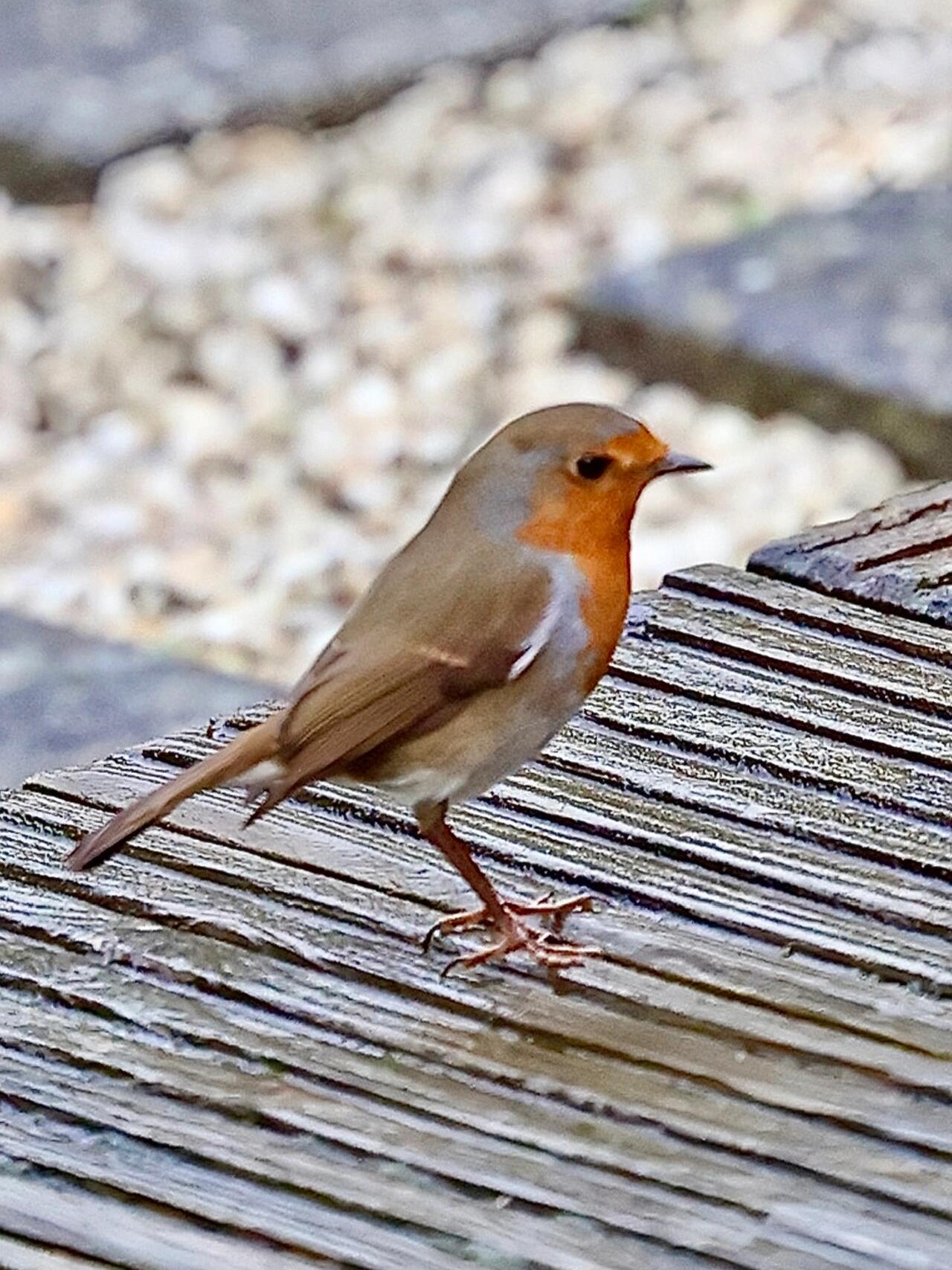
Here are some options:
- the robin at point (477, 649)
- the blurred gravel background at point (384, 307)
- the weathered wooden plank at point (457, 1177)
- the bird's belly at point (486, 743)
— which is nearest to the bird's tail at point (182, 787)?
the robin at point (477, 649)

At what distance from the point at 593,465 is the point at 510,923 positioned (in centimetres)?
51

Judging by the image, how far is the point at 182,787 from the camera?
7.06 feet

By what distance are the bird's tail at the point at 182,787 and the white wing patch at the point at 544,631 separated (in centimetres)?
21

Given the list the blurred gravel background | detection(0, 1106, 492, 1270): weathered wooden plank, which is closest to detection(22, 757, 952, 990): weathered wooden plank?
detection(0, 1106, 492, 1270): weathered wooden plank

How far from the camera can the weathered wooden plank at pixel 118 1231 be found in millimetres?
1659

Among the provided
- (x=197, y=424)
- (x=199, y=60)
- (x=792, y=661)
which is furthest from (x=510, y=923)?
(x=199, y=60)

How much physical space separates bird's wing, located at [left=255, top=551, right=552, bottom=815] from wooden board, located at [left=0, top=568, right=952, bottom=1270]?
96 millimetres

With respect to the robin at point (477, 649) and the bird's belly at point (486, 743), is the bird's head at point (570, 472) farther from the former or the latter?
the bird's belly at point (486, 743)

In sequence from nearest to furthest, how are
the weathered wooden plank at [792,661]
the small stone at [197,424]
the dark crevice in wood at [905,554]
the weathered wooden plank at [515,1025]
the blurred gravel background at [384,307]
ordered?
the weathered wooden plank at [515,1025] → the weathered wooden plank at [792,661] → the dark crevice in wood at [905,554] → the blurred gravel background at [384,307] → the small stone at [197,424]

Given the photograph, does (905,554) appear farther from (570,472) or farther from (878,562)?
(570,472)

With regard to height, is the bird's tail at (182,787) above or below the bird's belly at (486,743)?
below

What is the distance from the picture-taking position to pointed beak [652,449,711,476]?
8.04ft

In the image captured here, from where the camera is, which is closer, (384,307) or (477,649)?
(477,649)

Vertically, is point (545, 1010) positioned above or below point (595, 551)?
below
